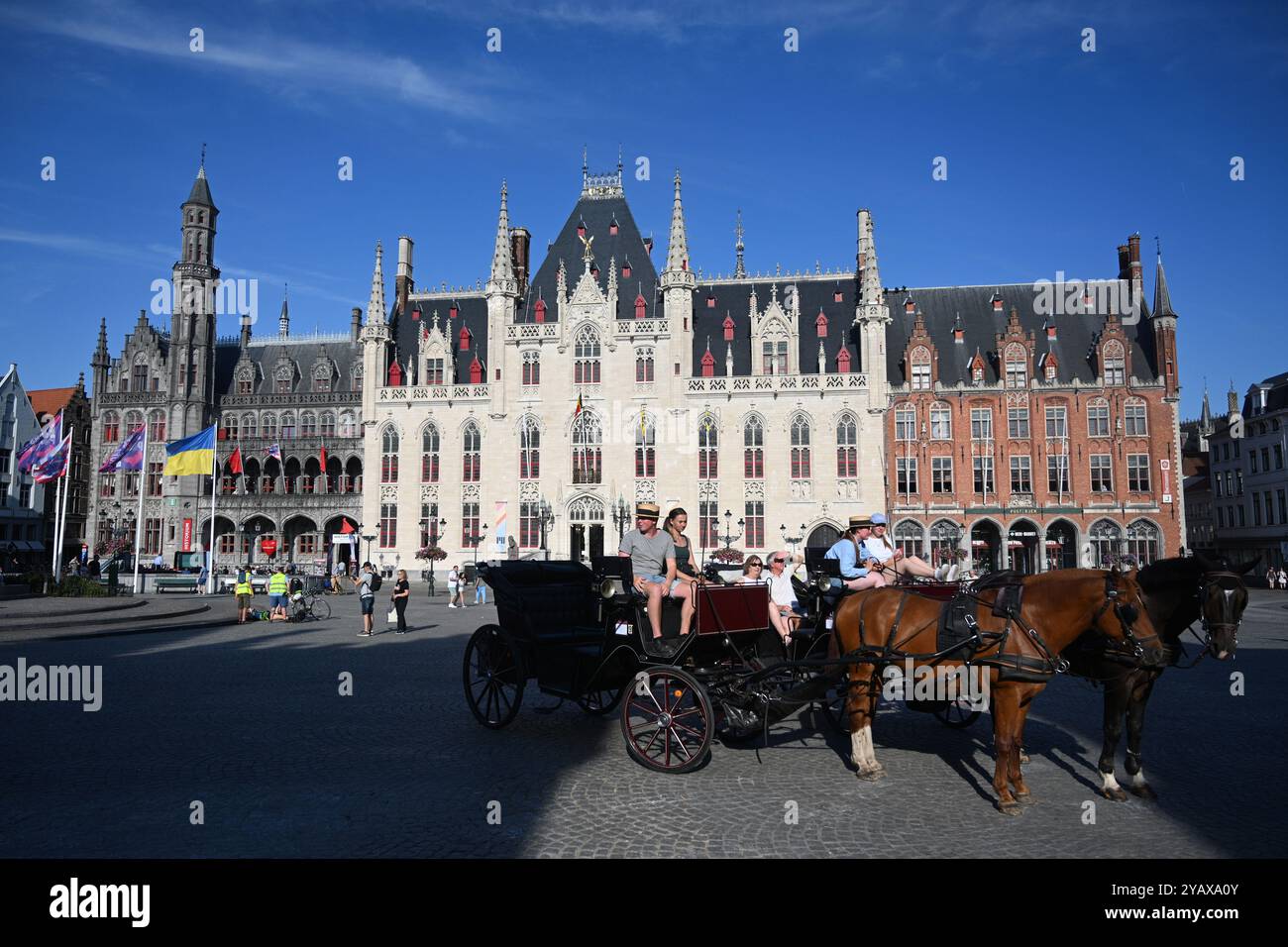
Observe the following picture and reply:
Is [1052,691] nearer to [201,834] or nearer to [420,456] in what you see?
[201,834]

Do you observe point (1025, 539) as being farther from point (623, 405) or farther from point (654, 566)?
point (654, 566)

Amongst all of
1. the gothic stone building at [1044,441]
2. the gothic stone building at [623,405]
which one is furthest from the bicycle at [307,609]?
the gothic stone building at [1044,441]

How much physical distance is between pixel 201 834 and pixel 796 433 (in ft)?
135

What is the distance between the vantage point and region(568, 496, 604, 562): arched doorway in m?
45.4

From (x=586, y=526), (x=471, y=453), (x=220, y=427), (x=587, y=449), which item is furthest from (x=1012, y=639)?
(x=220, y=427)

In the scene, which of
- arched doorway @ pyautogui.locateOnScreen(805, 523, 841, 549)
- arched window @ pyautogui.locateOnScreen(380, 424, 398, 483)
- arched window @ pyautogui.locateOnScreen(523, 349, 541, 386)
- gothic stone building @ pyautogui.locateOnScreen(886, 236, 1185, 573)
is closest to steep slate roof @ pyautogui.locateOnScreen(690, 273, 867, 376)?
gothic stone building @ pyautogui.locateOnScreen(886, 236, 1185, 573)

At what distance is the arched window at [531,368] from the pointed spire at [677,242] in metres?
9.23

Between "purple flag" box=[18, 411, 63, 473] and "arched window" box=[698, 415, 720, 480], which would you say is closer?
"purple flag" box=[18, 411, 63, 473]

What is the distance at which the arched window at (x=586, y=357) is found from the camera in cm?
4628

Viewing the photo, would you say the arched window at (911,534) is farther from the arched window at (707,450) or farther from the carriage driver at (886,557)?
the carriage driver at (886,557)

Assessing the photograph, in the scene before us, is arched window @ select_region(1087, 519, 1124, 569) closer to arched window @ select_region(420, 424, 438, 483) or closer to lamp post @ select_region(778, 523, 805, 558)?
lamp post @ select_region(778, 523, 805, 558)

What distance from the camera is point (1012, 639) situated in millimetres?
6660

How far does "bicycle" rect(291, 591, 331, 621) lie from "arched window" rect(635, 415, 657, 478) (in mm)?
20767

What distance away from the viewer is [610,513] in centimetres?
4509
